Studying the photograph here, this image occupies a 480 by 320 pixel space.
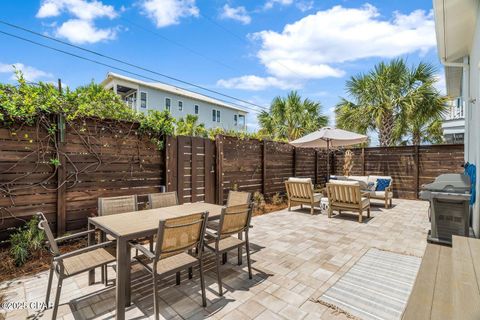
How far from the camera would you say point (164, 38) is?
35.3ft

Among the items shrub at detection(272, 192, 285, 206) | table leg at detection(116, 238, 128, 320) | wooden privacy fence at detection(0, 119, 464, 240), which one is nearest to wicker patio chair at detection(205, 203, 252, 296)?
table leg at detection(116, 238, 128, 320)

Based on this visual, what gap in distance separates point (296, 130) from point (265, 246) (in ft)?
26.6

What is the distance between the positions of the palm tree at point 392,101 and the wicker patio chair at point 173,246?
894cm

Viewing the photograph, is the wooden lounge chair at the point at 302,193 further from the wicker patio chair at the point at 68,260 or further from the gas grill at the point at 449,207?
the wicker patio chair at the point at 68,260

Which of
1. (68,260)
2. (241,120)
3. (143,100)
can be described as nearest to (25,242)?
(68,260)

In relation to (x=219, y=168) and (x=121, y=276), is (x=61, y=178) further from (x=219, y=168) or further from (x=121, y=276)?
(x=219, y=168)

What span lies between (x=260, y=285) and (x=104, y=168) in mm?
3234

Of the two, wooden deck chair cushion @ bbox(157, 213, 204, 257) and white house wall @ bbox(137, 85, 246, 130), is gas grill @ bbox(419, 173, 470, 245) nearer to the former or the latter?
wooden deck chair cushion @ bbox(157, 213, 204, 257)

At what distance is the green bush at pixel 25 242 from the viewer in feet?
10.00

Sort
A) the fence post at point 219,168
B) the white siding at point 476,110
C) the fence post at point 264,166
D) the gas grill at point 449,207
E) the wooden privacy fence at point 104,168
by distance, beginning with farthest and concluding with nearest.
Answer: the fence post at point 264,166 < the fence post at point 219,168 < the gas grill at point 449,207 < the wooden privacy fence at point 104,168 < the white siding at point 476,110

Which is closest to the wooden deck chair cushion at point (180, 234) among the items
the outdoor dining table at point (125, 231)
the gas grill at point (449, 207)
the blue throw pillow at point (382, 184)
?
the outdoor dining table at point (125, 231)

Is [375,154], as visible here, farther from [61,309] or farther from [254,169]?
[61,309]

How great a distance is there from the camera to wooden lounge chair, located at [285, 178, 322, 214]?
240 inches

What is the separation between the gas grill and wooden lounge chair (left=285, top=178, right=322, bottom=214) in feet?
8.41
